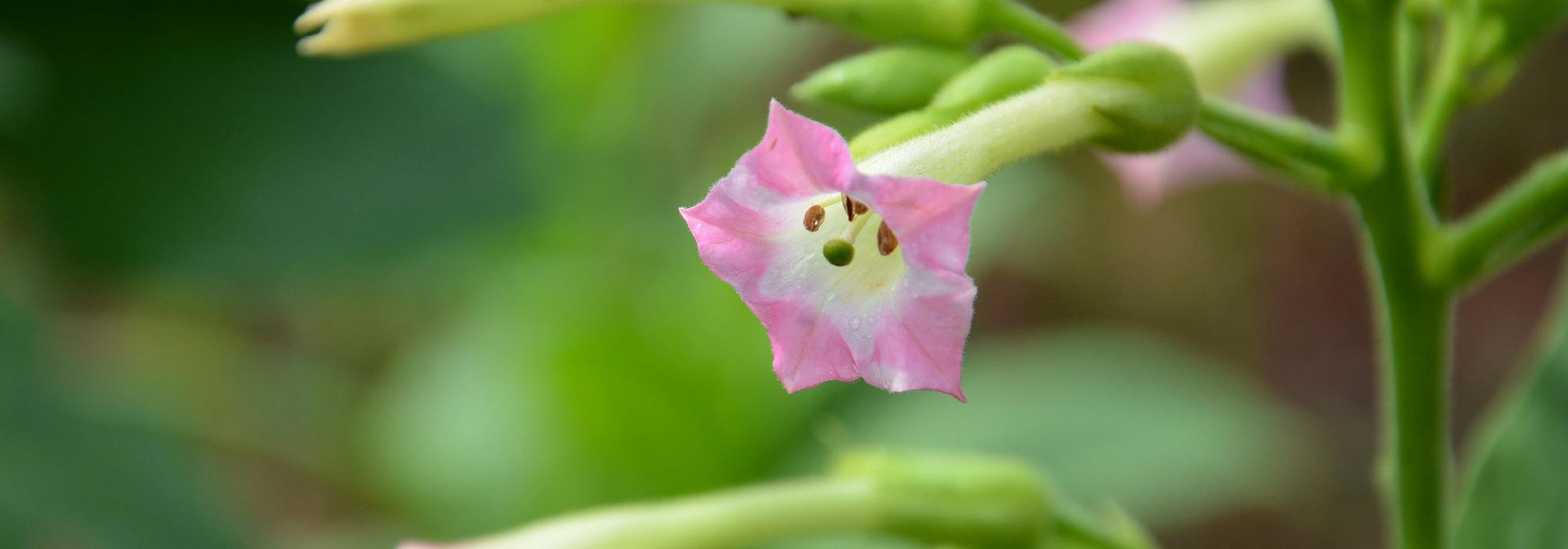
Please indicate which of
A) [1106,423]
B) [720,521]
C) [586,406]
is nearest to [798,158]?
[720,521]

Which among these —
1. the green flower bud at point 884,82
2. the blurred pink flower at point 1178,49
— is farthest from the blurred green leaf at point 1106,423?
the green flower bud at point 884,82

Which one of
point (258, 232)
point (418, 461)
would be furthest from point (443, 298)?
point (258, 232)

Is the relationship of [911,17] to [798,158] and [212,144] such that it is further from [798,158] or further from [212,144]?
[212,144]

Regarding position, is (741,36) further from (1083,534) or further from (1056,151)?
(1056,151)

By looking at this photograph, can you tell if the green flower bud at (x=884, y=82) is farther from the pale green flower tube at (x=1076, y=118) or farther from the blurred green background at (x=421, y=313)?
the blurred green background at (x=421, y=313)

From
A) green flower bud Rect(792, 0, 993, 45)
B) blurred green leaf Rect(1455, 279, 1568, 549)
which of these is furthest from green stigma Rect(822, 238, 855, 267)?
blurred green leaf Rect(1455, 279, 1568, 549)
